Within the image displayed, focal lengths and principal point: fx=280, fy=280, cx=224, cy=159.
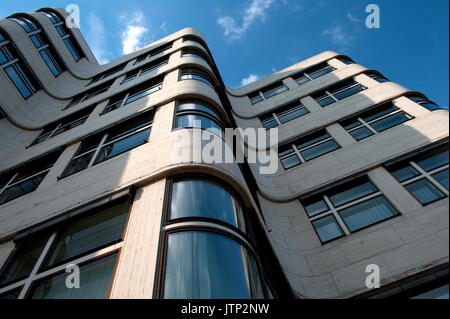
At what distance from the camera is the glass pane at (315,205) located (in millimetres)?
8734

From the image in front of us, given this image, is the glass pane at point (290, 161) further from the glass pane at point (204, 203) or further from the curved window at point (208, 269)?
the curved window at point (208, 269)

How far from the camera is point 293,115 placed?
14.2 m

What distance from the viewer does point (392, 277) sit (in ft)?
19.5

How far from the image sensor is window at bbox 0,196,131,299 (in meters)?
4.95

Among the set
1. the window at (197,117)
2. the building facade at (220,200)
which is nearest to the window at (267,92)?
the building facade at (220,200)

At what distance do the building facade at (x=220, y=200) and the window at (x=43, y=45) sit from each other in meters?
5.34

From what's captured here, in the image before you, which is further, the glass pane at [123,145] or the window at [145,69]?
the window at [145,69]

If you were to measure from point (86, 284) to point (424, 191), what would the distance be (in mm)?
8138

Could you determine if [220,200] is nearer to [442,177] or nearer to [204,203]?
[204,203]

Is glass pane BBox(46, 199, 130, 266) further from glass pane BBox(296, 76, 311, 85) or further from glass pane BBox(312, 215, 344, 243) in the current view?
glass pane BBox(296, 76, 311, 85)

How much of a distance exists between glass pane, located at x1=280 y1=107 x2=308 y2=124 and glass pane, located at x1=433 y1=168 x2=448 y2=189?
714cm

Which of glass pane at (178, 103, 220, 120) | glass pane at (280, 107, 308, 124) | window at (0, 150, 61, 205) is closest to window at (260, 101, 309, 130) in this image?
glass pane at (280, 107, 308, 124)

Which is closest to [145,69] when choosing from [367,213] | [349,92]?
[349,92]
